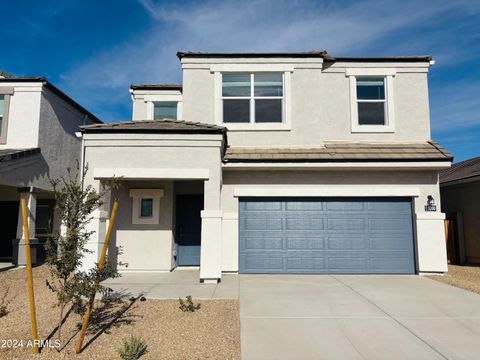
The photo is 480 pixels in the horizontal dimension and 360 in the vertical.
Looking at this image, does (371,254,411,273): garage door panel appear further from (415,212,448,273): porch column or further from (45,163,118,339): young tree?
(45,163,118,339): young tree

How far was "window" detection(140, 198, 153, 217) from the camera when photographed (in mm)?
11117

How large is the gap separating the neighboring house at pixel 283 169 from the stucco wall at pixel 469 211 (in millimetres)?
3399

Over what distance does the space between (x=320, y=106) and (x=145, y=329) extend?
8699 millimetres

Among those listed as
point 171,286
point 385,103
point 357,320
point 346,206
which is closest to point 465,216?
point 385,103

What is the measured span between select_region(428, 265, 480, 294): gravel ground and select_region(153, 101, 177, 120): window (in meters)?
11.3

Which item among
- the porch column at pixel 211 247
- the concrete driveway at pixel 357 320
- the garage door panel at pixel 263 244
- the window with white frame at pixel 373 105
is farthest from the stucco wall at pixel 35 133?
the window with white frame at pixel 373 105

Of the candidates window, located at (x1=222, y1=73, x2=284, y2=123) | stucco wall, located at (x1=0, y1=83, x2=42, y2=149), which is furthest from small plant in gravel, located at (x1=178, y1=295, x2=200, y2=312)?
stucco wall, located at (x1=0, y1=83, x2=42, y2=149)

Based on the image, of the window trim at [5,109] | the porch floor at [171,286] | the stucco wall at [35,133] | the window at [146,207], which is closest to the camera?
the porch floor at [171,286]

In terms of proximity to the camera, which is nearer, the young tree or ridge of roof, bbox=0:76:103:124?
the young tree

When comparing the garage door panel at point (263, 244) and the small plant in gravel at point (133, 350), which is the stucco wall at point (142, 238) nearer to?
the garage door panel at point (263, 244)

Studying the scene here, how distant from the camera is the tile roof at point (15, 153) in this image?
10797 mm

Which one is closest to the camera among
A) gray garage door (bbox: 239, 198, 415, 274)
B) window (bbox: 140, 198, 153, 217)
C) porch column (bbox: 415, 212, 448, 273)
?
porch column (bbox: 415, 212, 448, 273)

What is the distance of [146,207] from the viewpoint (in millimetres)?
11164

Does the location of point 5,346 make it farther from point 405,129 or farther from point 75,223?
point 405,129
